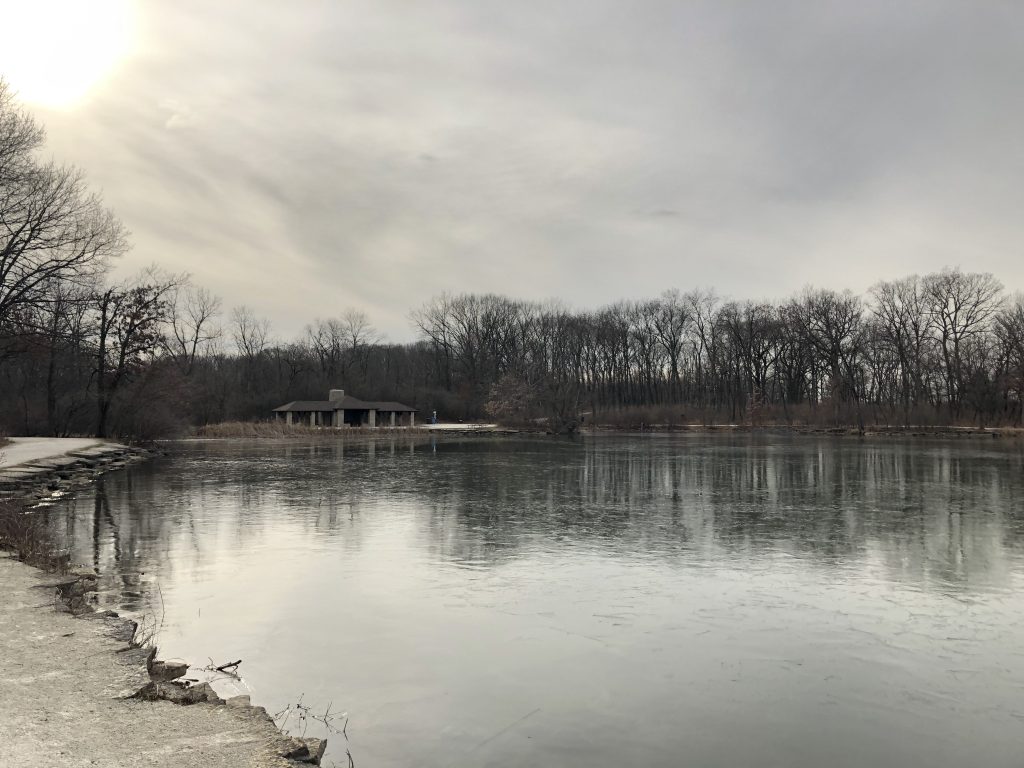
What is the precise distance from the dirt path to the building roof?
62320 mm

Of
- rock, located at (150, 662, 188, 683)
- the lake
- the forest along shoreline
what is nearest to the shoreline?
the lake

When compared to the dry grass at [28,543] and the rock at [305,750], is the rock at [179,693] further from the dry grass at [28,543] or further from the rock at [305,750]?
the dry grass at [28,543]

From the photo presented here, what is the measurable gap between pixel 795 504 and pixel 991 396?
1907 inches

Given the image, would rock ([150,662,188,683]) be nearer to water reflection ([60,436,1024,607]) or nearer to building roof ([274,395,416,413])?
water reflection ([60,436,1024,607])

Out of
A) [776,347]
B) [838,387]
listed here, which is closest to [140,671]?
[838,387]

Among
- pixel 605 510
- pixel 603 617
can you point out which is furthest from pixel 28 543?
pixel 605 510

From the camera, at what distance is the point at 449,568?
32.2ft

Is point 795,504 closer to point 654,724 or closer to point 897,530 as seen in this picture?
point 897,530

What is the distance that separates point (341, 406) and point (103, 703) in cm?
6402

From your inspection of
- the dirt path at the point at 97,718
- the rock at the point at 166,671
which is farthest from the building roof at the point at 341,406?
the rock at the point at 166,671

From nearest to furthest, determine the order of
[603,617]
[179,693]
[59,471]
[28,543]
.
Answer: [179,693] < [603,617] < [28,543] < [59,471]

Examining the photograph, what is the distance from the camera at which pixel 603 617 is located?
298 inches

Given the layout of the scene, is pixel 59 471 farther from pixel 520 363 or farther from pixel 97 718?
pixel 520 363

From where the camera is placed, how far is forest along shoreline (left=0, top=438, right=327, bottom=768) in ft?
13.0
